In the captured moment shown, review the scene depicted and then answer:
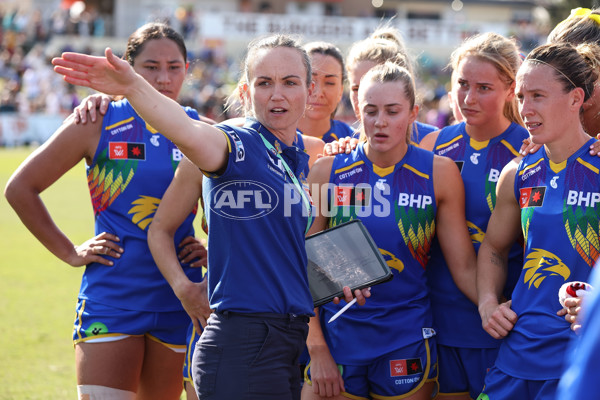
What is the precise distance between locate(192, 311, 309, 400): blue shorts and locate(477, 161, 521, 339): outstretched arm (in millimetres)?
1108

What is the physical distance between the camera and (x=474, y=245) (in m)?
3.76

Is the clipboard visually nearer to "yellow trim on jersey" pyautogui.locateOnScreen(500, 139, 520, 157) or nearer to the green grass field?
"yellow trim on jersey" pyautogui.locateOnScreen(500, 139, 520, 157)

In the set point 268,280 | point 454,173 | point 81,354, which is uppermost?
point 454,173

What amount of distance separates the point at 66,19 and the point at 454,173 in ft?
136

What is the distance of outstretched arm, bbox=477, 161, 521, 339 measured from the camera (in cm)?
342

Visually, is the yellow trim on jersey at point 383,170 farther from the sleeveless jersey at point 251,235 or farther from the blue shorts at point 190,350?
the blue shorts at point 190,350

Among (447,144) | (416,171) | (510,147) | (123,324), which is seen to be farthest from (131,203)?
(510,147)

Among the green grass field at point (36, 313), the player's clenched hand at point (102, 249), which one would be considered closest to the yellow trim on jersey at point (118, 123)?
the player's clenched hand at point (102, 249)

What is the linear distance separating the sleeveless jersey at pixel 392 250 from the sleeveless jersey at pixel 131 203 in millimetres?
909

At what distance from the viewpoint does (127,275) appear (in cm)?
387

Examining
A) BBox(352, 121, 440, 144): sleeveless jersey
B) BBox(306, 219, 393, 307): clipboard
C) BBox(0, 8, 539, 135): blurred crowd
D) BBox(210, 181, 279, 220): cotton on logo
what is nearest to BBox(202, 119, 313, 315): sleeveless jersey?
BBox(210, 181, 279, 220): cotton on logo

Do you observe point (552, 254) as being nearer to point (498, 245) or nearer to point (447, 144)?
point (498, 245)

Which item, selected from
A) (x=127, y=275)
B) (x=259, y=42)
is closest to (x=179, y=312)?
(x=127, y=275)

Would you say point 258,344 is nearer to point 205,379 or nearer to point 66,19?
point 205,379
